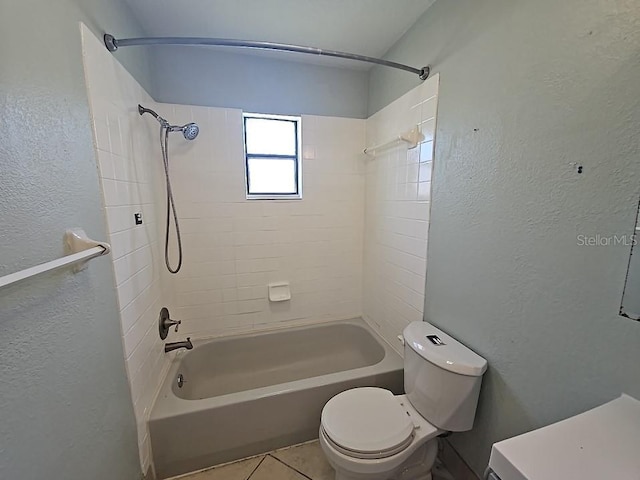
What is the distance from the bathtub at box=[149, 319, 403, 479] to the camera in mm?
1430

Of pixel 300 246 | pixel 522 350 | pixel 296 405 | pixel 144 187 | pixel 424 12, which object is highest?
pixel 424 12

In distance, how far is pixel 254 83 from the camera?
6.49 ft

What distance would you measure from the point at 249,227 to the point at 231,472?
1.52 meters

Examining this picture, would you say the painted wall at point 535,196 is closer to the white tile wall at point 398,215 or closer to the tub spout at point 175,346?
the white tile wall at point 398,215

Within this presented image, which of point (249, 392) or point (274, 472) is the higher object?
point (249, 392)

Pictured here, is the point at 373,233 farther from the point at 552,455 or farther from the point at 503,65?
the point at 552,455

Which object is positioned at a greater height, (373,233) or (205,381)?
(373,233)

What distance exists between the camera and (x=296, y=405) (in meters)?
1.57

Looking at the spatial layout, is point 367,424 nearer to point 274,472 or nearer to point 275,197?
point 274,472

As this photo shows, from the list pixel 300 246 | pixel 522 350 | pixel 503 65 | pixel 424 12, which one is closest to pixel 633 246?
pixel 522 350

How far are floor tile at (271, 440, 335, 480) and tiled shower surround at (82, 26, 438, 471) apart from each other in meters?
0.74

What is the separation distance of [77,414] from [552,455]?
133cm

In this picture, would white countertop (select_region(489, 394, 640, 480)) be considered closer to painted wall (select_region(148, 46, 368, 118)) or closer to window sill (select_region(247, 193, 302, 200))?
window sill (select_region(247, 193, 302, 200))

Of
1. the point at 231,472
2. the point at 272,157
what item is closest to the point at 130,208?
the point at 272,157
